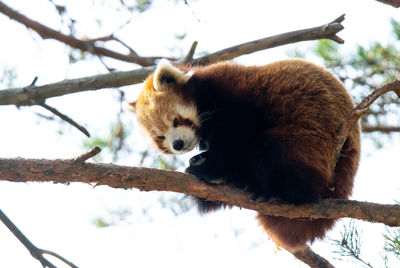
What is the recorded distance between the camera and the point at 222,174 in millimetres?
3523

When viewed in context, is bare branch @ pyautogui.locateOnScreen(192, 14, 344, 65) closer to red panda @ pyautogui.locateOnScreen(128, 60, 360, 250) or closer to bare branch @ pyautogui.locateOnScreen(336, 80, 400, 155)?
red panda @ pyautogui.locateOnScreen(128, 60, 360, 250)

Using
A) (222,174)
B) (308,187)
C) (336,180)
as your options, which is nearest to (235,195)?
(222,174)

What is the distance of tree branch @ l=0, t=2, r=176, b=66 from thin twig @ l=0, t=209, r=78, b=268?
245 cm

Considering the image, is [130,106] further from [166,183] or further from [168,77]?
[166,183]

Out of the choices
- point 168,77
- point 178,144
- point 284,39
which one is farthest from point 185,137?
point 284,39

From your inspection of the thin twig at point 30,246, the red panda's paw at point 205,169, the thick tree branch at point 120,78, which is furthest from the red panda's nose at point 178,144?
the thin twig at point 30,246

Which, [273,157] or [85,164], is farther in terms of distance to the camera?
[273,157]

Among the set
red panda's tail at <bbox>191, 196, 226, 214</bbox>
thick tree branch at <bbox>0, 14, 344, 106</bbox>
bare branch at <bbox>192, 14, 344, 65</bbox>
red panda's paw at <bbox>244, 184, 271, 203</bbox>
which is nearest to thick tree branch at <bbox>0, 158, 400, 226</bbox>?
red panda's paw at <bbox>244, 184, 271, 203</bbox>

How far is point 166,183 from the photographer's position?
10.4 feet

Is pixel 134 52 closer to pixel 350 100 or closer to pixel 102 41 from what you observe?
pixel 102 41

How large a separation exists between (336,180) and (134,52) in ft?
8.07

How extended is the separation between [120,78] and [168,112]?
49 centimetres

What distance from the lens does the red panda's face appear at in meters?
4.22

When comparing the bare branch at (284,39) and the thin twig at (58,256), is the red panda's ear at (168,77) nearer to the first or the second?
the bare branch at (284,39)
